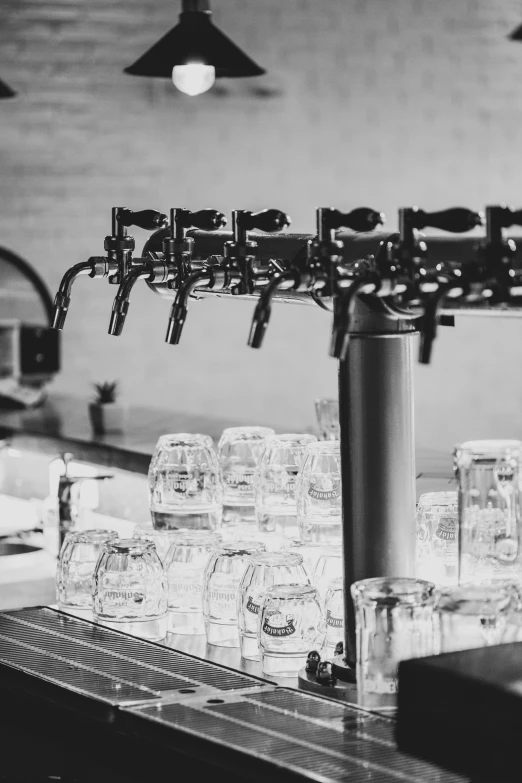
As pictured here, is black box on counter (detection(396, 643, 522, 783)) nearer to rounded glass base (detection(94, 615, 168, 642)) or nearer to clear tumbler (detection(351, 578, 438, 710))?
clear tumbler (detection(351, 578, 438, 710))

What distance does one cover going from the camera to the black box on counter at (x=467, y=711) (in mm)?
1248

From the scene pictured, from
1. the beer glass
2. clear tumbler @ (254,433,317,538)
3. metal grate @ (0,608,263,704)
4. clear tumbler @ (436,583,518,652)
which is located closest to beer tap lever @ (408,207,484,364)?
clear tumbler @ (436,583,518,652)

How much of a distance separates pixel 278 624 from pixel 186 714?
0.21m

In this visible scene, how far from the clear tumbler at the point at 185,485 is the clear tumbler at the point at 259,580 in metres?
0.52

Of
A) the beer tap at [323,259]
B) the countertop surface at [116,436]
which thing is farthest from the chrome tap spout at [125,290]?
the countertop surface at [116,436]

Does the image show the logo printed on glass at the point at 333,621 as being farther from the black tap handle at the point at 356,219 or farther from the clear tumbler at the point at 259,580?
the black tap handle at the point at 356,219

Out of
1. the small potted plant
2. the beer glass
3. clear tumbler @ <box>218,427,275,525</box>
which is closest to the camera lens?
clear tumbler @ <box>218,427,275,525</box>

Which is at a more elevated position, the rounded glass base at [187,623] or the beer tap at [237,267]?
the beer tap at [237,267]

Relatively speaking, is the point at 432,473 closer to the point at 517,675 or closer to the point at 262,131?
the point at 517,675

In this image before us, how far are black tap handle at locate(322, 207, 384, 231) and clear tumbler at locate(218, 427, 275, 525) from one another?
90 cm

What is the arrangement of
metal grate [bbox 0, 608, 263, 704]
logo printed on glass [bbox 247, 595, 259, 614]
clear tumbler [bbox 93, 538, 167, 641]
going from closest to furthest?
metal grate [bbox 0, 608, 263, 704]
logo printed on glass [bbox 247, 595, 259, 614]
clear tumbler [bbox 93, 538, 167, 641]

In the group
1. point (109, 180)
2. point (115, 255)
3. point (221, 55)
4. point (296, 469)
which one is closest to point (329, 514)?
point (296, 469)

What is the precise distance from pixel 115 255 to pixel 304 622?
25.0 inches

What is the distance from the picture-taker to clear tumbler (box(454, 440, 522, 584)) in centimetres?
156
